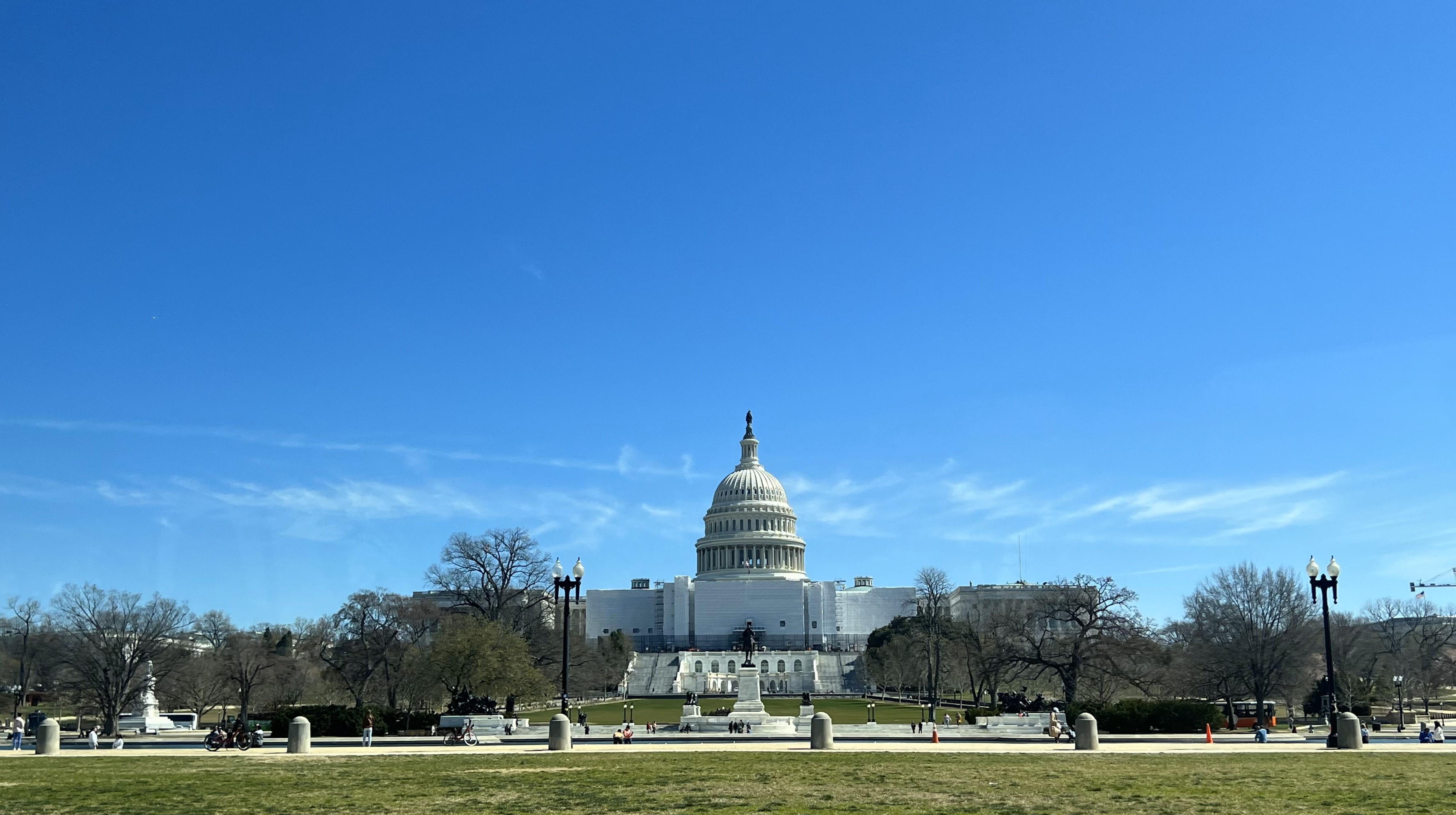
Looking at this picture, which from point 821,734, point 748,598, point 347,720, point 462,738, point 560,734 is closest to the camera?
point 821,734

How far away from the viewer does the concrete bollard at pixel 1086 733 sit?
35.9 meters

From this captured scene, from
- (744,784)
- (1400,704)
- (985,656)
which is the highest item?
(985,656)

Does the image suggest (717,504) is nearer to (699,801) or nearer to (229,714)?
(229,714)

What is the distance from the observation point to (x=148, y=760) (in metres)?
31.9

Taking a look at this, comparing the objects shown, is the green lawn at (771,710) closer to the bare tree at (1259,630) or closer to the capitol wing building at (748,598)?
the bare tree at (1259,630)

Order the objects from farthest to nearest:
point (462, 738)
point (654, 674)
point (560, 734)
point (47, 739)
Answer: point (654, 674) < point (462, 738) < point (47, 739) < point (560, 734)

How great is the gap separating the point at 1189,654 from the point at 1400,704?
14.0 meters

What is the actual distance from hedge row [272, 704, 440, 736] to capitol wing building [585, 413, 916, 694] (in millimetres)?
112776

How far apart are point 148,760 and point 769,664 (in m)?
118

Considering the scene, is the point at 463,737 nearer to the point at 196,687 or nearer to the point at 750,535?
the point at 196,687

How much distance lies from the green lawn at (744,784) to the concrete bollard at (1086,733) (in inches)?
125

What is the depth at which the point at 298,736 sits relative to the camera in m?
34.8

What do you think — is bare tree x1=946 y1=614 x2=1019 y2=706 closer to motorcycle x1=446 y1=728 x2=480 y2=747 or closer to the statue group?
the statue group

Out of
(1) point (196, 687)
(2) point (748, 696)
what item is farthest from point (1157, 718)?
(1) point (196, 687)
